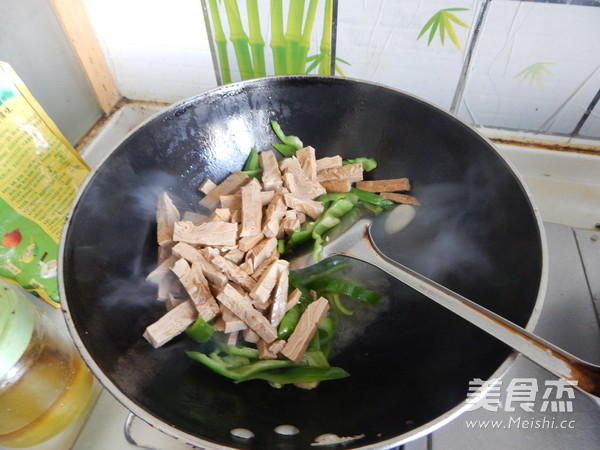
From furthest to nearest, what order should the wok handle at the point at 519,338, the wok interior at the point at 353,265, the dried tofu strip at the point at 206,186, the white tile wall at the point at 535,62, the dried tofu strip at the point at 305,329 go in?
the dried tofu strip at the point at 206,186 → the white tile wall at the point at 535,62 → the dried tofu strip at the point at 305,329 → the wok interior at the point at 353,265 → the wok handle at the point at 519,338

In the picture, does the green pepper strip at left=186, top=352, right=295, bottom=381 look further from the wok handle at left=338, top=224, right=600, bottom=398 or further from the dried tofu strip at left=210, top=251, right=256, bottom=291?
the wok handle at left=338, top=224, right=600, bottom=398

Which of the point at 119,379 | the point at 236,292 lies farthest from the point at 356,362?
the point at 119,379

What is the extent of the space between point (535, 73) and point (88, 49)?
3.75 ft

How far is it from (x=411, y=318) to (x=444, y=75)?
60cm

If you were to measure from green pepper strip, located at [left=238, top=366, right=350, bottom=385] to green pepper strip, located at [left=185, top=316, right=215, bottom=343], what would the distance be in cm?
12

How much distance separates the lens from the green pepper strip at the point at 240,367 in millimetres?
728

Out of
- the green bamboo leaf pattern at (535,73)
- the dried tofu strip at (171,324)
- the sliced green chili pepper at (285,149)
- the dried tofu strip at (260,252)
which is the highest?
the green bamboo leaf pattern at (535,73)

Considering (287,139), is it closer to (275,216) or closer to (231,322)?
(275,216)

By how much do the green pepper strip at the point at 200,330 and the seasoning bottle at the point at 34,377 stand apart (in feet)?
0.95

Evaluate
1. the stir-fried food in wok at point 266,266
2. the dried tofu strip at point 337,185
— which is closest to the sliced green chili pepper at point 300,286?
the stir-fried food in wok at point 266,266

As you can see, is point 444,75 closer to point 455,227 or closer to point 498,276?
point 455,227

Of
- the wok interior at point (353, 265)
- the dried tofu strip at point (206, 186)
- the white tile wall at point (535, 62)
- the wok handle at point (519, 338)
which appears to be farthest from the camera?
Answer: the dried tofu strip at point (206, 186)

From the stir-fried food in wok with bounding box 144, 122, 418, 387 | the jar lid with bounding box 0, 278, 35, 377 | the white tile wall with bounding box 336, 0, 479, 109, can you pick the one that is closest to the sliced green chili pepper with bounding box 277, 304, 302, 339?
the stir-fried food in wok with bounding box 144, 122, 418, 387

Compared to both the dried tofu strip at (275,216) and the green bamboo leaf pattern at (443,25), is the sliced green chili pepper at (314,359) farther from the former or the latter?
the green bamboo leaf pattern at (443,25)
